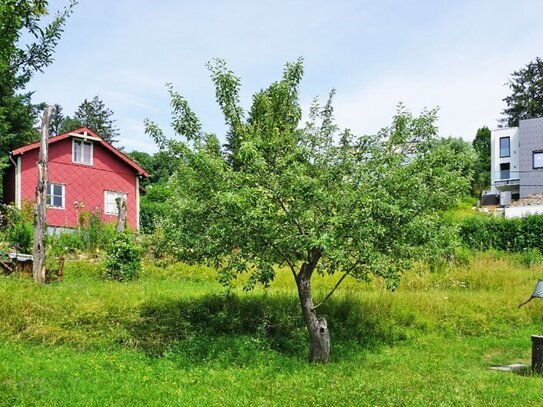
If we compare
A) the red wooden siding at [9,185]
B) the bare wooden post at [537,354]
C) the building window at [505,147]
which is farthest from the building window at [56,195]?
the building window at [505,147]

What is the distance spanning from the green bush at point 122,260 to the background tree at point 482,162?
34.6 meters

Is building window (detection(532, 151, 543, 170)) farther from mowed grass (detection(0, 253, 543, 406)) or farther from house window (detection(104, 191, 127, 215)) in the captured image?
house window (detection(104, 191, 127, 215))

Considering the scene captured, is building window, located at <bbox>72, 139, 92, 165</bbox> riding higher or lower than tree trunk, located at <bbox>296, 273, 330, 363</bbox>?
higher

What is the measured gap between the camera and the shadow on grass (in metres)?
9.56

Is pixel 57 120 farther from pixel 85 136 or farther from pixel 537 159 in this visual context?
pixel 537 159

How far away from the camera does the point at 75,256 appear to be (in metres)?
16.5

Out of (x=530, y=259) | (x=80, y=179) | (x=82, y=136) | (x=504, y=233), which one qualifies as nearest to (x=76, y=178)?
(x=80, y=179)

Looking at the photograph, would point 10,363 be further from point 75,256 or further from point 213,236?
point 75,256

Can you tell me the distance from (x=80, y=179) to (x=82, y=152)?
136 centimetres

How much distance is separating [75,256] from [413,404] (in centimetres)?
1276

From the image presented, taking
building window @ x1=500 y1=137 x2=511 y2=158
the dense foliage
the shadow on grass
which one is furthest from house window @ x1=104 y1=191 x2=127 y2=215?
building window @ x1=500 y1=137 x2=511 y2=158

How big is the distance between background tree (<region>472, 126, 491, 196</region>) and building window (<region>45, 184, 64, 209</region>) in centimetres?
3154

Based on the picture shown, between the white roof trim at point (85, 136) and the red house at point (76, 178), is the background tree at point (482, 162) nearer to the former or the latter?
the red house at point (76, 178)

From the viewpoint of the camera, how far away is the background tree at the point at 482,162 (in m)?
45.3
